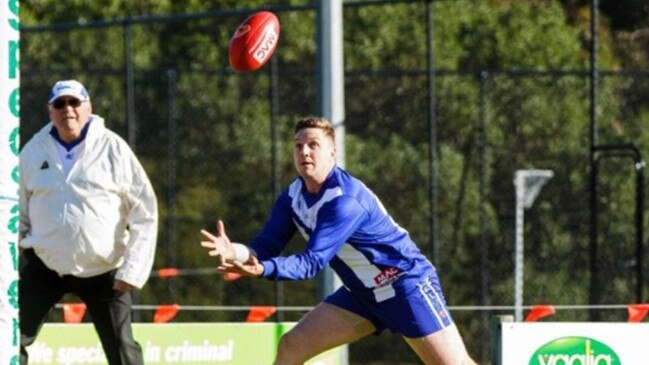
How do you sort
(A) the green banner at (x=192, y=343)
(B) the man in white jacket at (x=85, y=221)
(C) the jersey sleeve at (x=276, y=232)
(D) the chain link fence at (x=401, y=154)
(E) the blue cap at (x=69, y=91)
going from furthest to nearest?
(D) the chain link fence at (x=401, y=154) < (A) the green banner at (x=192, y=343) < (B) the man in white jacket at (x=85, y=221) < (E) the blue cap at (x=69, y=91) < (C) the jersey sleeve at (x=276, y=232)

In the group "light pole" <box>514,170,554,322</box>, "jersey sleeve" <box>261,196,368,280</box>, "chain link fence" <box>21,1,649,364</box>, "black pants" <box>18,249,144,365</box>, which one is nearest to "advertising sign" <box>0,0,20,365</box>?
"jersey sleeve" <box>261,196,368,280</box>

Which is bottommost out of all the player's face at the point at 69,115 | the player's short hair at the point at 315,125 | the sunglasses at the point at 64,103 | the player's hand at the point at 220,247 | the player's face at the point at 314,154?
the player's hand at the point at 220,247

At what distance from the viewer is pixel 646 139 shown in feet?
60.8

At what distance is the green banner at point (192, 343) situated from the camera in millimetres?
11992

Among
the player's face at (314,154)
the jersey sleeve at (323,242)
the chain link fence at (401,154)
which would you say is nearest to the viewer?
the jersey sleeve at (323,242)

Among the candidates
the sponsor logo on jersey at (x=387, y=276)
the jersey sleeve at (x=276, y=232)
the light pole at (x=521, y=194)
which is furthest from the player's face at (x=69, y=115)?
the light pole at (x=521, y=194)

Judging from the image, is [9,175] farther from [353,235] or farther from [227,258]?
[353,235]

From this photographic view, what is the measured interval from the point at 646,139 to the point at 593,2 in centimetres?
204

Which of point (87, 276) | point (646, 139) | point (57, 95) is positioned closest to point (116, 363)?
point (87, 276)

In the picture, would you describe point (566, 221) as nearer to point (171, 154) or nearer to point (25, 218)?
point (171, 154)

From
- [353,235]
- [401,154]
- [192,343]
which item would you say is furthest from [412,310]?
[401,154]

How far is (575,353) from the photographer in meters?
11.3

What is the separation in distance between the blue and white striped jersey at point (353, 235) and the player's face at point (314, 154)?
65 mm

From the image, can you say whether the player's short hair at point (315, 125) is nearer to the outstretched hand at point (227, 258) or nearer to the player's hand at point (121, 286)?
the outstretched hand at point (227, 258)
